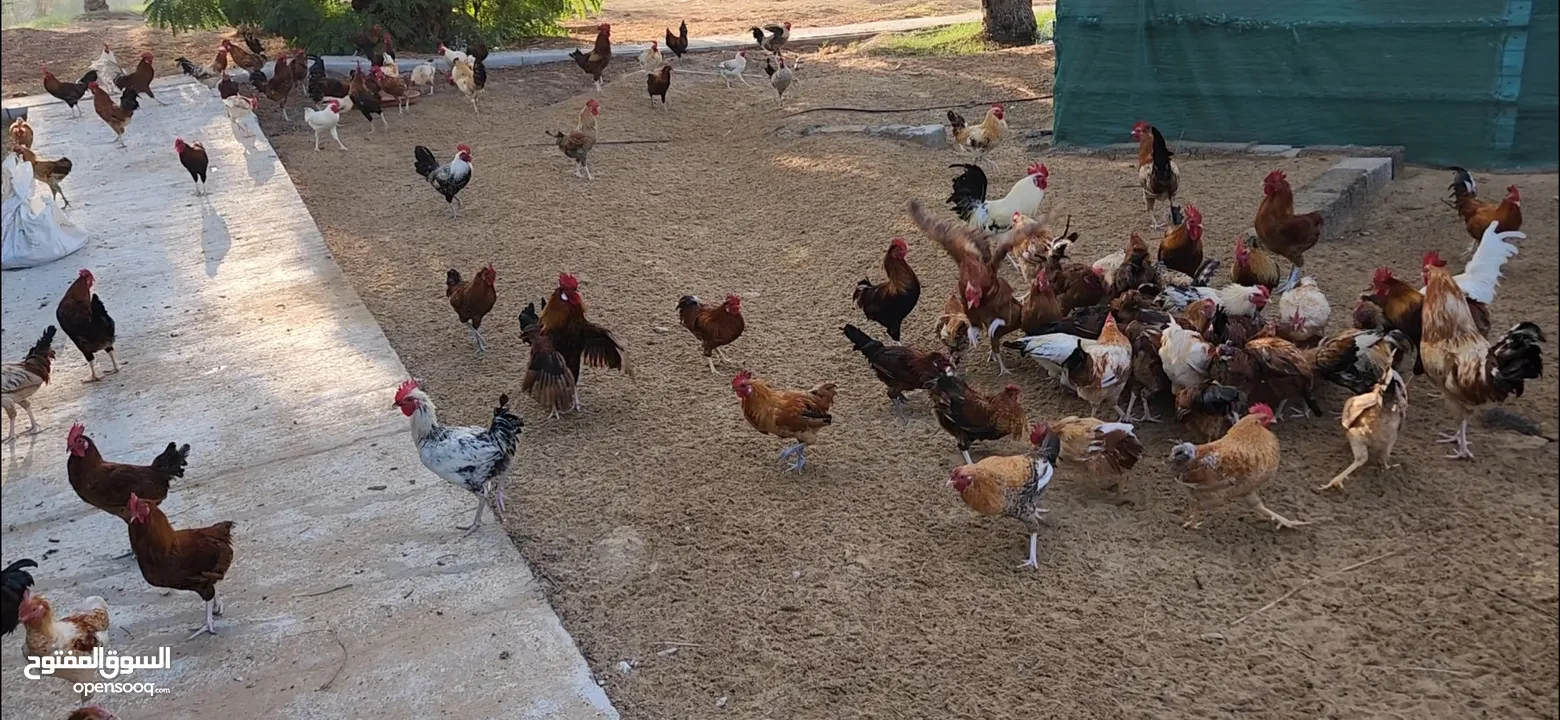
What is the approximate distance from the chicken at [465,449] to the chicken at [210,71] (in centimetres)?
1137

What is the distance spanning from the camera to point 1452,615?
4.03 meters

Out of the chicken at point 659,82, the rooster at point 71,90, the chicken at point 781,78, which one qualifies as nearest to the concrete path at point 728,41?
the rooster at point 71,90

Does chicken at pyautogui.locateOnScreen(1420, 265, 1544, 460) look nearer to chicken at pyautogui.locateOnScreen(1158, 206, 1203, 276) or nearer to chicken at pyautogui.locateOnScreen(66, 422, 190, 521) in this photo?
chicken at pyautogui.locateOnScreen(1158, 206, 1203, 276)

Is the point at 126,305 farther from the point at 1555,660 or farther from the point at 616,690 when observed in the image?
the point at 1555,660

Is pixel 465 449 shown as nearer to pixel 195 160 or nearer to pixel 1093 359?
pixel 1093 359

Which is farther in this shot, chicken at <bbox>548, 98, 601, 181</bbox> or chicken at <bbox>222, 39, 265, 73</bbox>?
chicken at <bbox>222, 39, 265, 73</bbox>

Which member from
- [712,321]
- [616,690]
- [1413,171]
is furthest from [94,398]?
[1413,171]

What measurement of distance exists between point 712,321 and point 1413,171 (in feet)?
20.9

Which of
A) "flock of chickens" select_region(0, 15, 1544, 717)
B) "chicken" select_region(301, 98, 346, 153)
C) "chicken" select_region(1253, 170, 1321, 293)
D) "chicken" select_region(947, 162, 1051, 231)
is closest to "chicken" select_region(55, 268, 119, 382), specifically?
"flock of chickens" select_region(0, 15, 1544, 717)

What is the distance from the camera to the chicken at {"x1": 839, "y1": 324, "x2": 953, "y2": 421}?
5.59 metres

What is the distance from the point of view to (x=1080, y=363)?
5.42 meters

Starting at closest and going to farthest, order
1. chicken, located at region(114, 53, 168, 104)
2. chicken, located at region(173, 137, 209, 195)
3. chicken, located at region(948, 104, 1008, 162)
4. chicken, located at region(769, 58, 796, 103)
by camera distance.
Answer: chicken, located at region(173, 137, 209, 195) < chicken, located at region(948, 104, 1008, 162) < chicken, located at region(769, 58, 796, 103) < chicken, located at region(114, 53, 168, 104)

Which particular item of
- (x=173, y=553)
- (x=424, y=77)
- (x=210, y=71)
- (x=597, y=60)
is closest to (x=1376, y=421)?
(x=173, y=553)

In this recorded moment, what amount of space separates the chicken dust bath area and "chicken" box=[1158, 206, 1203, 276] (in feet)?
2.90
